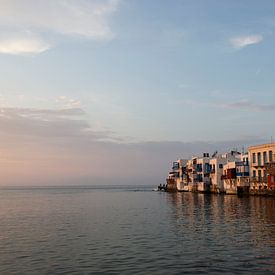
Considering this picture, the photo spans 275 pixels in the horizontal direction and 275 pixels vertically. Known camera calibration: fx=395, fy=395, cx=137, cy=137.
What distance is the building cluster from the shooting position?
102188mm

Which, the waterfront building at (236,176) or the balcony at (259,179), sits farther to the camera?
the waterfront building at (236,176)

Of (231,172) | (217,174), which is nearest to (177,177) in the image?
(217,174)

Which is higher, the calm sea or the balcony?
the balcony

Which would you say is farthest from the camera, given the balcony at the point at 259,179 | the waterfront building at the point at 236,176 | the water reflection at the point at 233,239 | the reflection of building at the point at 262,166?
the waterfront building at the point at 236,176

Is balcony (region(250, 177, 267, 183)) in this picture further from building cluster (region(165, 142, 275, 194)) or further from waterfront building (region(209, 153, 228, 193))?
waterfront building (region(209, 153, 228, 193))

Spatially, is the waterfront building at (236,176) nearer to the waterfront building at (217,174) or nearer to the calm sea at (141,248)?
the waterfront building at (217,174)

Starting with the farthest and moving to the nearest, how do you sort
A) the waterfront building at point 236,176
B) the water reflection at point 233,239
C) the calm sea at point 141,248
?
the waterfront building at point 236,176
the water reflection at point 233,239
the calm sea at point 141,248

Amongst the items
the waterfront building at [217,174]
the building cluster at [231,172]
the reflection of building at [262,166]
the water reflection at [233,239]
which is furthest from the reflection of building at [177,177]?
the water reflection at [233,239]

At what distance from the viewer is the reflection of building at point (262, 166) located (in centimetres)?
9788

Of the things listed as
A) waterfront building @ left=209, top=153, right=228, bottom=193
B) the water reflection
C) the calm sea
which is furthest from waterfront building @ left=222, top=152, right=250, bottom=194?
the calm sea

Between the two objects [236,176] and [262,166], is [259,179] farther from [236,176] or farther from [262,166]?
[236,176]

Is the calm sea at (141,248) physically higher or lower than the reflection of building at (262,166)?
lower

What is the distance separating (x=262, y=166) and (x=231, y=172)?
44.9 ft

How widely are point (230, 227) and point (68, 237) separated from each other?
57.6ft
